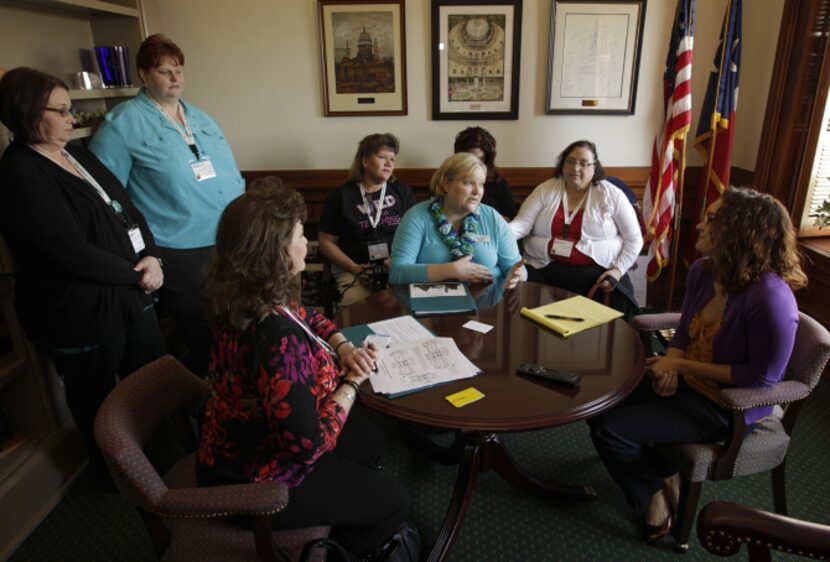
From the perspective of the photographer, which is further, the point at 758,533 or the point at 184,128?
the point at 184,128

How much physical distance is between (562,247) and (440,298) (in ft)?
3.72

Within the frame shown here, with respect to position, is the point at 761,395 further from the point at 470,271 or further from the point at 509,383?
the point at 470,271


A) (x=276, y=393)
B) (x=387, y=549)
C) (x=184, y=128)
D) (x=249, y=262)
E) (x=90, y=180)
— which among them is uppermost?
(x=184, y=128)

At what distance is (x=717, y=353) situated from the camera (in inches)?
67.8

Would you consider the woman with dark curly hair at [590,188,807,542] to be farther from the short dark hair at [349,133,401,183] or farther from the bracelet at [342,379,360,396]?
the short dark hair at [349,133,401,183]

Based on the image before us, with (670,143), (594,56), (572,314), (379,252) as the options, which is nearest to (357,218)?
(379,252)

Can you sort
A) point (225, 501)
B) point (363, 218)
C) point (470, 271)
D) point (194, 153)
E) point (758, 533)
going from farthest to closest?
point (363, 218) → point (194, 153) → point (470, 271) → point (225, 501) → point (758, 533)

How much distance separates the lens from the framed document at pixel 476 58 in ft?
10.6

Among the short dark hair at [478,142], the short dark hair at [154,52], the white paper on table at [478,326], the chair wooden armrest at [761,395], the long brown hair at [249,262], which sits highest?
the short dark hair at [154,52]

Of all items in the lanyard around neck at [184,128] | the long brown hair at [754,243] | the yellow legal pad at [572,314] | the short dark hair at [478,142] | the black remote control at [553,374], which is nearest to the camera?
the black remote control at [553,374]

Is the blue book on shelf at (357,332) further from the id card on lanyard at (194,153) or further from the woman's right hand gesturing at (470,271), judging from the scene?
the id card on lanyard at (194,153)

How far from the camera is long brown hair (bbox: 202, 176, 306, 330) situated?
1.19 metres

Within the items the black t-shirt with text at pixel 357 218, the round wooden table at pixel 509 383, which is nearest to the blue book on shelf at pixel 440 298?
the round wooden table at pixel 509 383

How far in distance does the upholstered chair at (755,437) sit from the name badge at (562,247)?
130 cm
